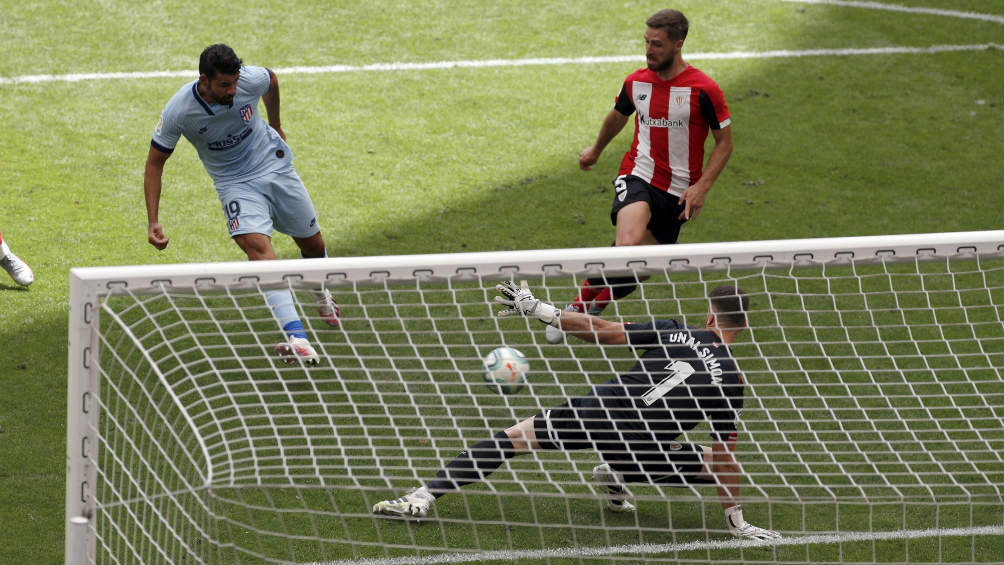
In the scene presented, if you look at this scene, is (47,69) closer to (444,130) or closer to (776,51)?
(444,130)

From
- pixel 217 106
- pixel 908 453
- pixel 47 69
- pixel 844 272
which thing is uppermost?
pixel 47 69

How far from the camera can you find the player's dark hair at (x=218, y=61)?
612 centimetres

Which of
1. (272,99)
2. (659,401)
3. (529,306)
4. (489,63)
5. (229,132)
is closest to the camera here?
(529,306)

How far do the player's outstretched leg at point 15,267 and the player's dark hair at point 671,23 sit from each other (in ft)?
13.1

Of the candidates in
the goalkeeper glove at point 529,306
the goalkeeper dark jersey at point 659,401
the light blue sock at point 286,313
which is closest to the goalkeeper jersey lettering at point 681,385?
the goalkeeper dark jersey at point 659,401

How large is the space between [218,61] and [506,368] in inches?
84.3

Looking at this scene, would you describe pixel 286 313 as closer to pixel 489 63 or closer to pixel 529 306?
pixel 529 306

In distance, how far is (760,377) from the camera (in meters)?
6.20

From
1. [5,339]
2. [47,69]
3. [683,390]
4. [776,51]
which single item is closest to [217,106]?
[5,339]

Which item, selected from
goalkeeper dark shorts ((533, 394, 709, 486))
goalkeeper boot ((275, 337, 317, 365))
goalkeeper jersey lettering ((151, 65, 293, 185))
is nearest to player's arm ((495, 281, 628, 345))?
goalkeeper dark shorts ((533, 394, 709, 486))

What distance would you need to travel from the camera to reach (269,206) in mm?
6812

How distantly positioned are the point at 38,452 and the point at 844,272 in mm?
4886

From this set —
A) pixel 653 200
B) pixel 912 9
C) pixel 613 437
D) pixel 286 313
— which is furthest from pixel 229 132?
pixel 912 9

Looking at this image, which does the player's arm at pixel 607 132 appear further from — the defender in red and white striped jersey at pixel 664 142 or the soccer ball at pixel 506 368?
the soccer ball at pixel 506 368
